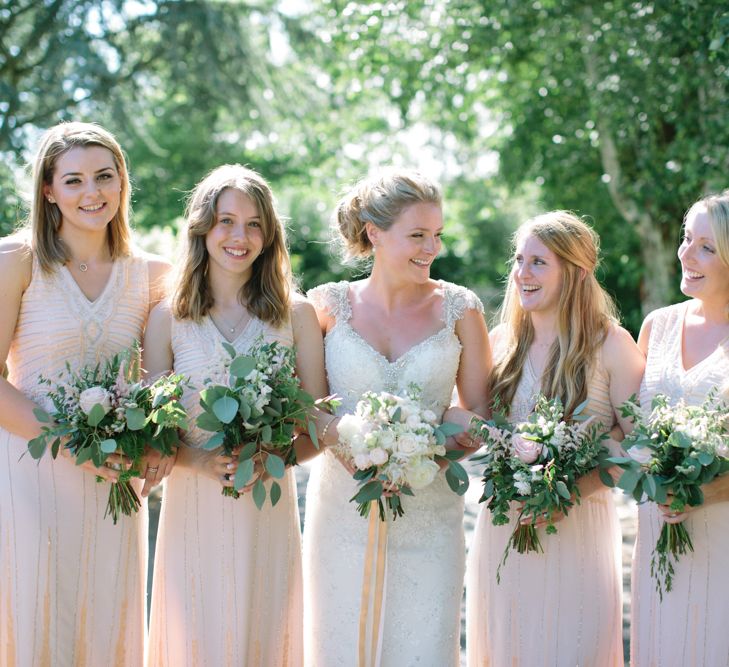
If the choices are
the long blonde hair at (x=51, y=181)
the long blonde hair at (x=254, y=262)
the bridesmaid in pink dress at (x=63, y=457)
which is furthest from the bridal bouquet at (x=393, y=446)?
the long blonde hair at (x=51, y=181)

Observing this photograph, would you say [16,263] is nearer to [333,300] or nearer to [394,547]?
[333,300]

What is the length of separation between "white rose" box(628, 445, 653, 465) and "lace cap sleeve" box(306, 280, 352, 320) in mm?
1539

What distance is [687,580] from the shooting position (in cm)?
420

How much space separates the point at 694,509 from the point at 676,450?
43 centimetres

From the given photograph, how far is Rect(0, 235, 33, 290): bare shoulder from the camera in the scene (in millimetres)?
4348

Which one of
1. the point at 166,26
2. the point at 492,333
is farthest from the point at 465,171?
the point at 492,333

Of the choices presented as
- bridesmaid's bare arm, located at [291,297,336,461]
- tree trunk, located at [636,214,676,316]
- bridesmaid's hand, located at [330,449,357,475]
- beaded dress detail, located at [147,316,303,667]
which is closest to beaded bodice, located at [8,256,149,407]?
beaded dress detail, located at [147,316,303,667]

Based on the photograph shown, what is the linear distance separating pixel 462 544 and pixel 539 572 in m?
0.43

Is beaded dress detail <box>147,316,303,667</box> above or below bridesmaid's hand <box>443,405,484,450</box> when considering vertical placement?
below

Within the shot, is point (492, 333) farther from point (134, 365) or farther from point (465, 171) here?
point (465, 171)

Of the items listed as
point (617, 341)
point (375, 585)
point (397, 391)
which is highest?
point (617, 341)

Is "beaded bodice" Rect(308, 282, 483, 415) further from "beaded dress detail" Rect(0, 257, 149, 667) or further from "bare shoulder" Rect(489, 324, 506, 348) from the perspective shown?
"beaded dress detail" Rect(0, 257, 149, 667)

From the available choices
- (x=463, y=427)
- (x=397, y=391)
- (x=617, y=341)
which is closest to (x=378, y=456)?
(x=463, y=427)

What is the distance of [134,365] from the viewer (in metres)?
4.19
